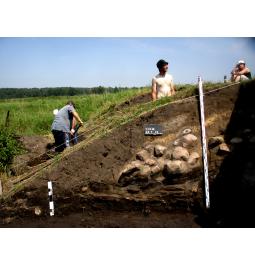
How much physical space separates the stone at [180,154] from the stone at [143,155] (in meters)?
0.51

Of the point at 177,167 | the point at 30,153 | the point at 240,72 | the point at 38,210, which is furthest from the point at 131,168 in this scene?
the point at 30,153

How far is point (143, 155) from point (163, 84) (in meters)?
2.09

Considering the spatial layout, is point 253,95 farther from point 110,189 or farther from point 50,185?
point 50,185

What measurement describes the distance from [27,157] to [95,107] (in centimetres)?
607

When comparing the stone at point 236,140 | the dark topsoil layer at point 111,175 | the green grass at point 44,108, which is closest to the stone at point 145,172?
the dark topsoil layer at point 111,175

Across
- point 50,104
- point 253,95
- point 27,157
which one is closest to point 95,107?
point 50,104

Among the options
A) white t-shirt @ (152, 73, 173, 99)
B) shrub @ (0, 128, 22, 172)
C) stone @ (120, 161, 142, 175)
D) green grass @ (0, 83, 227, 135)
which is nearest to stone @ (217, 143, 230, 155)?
stone @ (120, 161, 142, 175)

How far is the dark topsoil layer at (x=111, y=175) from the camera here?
25.7 ft

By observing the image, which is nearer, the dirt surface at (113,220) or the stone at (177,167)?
the dirt surface at (113,220)

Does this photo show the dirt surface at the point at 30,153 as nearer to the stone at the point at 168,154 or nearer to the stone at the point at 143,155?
the stone at the point at 143,155

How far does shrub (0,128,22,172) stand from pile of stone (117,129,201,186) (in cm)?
483

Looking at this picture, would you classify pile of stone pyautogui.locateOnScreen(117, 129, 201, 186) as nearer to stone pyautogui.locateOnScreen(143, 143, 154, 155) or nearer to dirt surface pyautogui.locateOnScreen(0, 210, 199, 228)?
stone pyautogui.locateOnScreen(143, 143, 154, 155)

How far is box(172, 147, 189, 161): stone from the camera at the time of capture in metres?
7.91

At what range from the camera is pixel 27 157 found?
12523 mm
